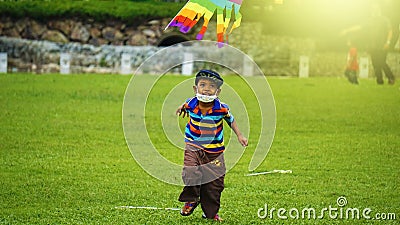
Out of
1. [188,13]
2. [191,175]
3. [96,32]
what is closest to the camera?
[191,175]

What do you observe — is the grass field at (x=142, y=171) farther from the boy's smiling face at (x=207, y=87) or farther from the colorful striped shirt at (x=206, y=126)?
the boy's smiling face at (x=207, y=87)

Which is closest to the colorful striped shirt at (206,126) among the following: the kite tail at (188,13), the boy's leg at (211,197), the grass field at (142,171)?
the boy's leg at (211,197)

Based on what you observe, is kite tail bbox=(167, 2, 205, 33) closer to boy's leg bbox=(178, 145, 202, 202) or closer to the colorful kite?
the colorful kite

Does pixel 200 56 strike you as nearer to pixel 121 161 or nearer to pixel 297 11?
pixel 297 11

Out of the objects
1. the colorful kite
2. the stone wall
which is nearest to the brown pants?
the colorful kite

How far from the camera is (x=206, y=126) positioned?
7.41 meters

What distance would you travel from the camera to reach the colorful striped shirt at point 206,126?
24.3 ft

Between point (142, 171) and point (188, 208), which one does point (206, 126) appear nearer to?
point (188, 208)

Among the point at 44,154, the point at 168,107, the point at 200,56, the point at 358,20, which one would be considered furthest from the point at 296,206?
the point at 200,56

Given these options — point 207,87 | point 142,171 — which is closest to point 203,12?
point 207,87

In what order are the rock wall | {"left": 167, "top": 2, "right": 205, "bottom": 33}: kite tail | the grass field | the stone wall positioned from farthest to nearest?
1. the rock wall
2. the stone wall
3. the grass field
4. {"left": 167, "top": 2, "right": 205, "bottom": 33}: kite tail

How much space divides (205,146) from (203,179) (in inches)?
9.8

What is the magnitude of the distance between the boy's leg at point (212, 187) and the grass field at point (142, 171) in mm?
180

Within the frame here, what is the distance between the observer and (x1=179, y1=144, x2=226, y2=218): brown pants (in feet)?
24.2
